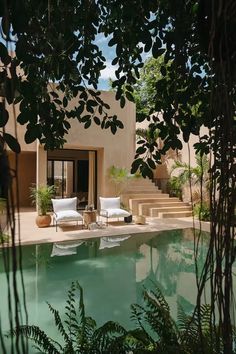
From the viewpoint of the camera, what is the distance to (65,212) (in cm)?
1153

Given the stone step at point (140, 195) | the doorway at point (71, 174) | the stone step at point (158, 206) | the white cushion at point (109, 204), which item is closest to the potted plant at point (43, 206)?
the white cushion at point (109, 204)

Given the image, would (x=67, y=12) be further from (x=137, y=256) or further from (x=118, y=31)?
(x=137, y=256)

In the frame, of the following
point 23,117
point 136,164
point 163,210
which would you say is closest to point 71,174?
point 163,210

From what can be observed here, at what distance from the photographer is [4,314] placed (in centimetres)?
480

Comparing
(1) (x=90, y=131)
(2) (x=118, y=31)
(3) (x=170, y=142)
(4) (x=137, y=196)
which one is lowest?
(4) (x=137, y=196)

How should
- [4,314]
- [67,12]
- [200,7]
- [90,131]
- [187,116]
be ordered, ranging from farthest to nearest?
[90,131] → [4,314] → [187,116] → [67,12] → [200,7]

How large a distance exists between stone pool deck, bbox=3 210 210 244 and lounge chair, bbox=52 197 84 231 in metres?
0.41

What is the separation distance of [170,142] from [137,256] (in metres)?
6.75

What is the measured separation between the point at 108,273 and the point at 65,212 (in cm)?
459

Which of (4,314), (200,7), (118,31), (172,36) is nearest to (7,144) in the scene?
(200,7)

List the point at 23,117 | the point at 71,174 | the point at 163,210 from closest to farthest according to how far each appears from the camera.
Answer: the point at 23,117 → the point at 163,210 → the point at 71,174

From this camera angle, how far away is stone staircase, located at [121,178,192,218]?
14844 mm

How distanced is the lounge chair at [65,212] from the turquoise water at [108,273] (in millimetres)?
1573

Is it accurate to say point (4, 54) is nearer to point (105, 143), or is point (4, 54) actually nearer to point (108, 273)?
point (108, 273)
